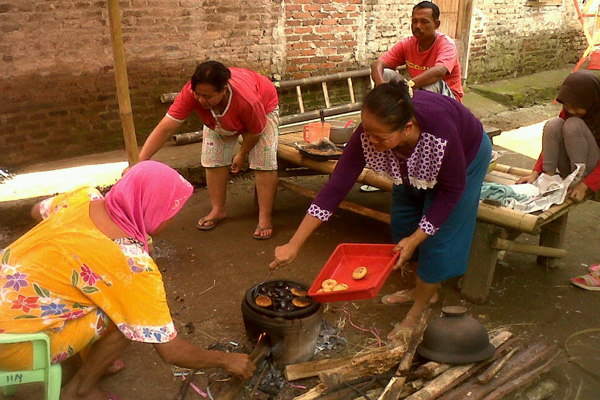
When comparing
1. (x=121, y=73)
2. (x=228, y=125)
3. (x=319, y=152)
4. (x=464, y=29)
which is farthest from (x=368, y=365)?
(x=464, y=29)

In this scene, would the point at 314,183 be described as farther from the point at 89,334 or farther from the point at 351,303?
the point at 89,334

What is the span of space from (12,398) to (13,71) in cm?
363

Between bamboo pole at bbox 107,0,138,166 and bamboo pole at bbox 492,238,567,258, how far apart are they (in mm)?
2707

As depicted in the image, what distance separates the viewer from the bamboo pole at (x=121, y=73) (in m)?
3.74

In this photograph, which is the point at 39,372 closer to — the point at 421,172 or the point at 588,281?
the point at 421,172

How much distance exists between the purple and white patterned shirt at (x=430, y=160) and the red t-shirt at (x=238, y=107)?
1.50 metres

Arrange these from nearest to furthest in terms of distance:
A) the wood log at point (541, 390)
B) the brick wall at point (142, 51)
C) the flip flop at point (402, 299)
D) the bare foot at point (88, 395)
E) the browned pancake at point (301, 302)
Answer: the bare foot at point (88, 395) < the wood log at point (541, 390) < the browned pancake at point (301, 302) < the flip flop at point (402, 299) < the brick wall at point (142, 51)

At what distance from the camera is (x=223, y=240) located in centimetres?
468

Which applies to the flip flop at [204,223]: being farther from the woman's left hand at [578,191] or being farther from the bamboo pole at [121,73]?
the woman's left hand at [578,191]

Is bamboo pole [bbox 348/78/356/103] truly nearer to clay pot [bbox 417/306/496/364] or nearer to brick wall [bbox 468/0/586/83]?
brick wall [bbox 468/0/586/83]

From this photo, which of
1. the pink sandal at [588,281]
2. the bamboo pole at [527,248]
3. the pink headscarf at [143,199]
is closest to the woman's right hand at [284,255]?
the pink headscarf at [143,199]

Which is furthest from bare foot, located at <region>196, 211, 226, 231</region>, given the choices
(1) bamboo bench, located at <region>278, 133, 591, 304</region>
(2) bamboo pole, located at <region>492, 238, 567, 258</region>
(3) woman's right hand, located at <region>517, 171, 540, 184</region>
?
(3) woman's right hand, located at <region>517, 171, 540, 184</region>

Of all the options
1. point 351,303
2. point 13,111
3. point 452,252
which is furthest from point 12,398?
point 13,111

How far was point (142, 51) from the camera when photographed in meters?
5.93
